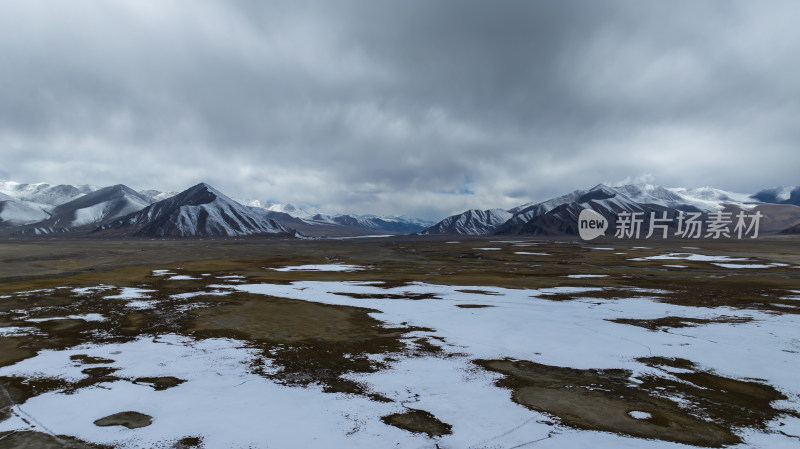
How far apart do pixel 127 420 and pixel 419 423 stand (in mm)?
7818

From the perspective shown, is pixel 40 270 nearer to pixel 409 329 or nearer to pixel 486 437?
pixel 409 329

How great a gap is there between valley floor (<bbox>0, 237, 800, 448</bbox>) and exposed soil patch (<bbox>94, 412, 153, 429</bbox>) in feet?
0.19

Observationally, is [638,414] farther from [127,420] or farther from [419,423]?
[127,420]

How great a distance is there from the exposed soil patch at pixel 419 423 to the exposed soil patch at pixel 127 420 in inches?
249

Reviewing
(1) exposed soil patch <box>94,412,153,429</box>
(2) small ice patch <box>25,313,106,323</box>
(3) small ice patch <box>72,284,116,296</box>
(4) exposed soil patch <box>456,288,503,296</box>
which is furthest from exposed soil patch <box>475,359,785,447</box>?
(3) small ice patch <box>72,284,116,296</box>

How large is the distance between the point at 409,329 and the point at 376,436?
36.2 ft

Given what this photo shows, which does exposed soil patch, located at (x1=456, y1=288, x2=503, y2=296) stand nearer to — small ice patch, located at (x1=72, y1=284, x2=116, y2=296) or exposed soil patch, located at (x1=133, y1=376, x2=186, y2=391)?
exposed soil patch, located at (x1=133, y1=376, x2=186, y2=391)

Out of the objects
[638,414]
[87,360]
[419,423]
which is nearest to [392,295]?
[87,360]

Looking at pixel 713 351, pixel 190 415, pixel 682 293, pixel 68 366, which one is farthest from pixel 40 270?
pixel 682 293

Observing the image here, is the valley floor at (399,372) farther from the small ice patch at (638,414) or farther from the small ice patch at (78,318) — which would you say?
the small ice patch at (78,318)

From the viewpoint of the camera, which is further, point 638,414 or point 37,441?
point 638,414

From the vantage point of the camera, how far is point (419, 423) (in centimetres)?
970

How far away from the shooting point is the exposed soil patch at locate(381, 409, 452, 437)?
30.5ft

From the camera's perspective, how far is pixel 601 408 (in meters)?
10.5
